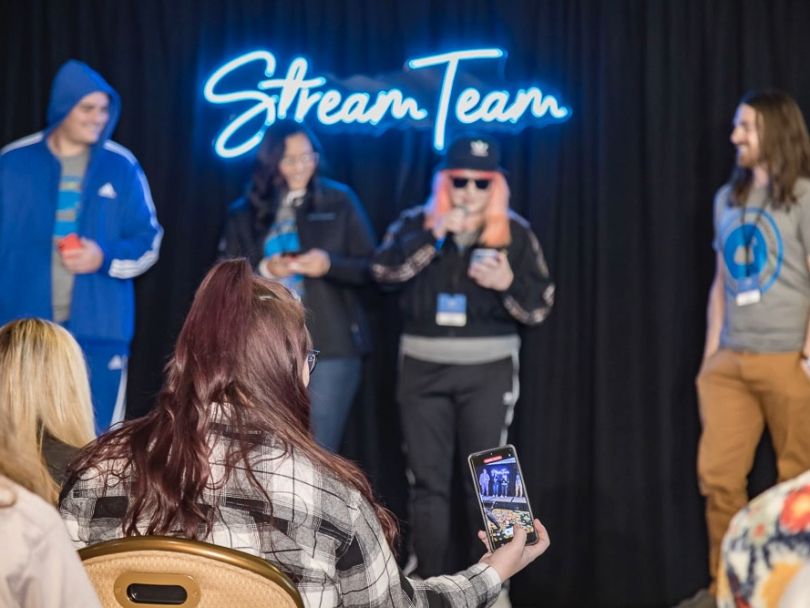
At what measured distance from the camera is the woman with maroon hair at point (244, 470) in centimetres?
171

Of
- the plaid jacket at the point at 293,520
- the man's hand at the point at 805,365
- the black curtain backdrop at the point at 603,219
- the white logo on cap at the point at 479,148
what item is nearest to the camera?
the plaid jacket at the point at 293,520

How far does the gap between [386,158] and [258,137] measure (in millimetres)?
551

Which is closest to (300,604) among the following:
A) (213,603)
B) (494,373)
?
(213,603)

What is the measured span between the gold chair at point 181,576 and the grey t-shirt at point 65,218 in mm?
3013

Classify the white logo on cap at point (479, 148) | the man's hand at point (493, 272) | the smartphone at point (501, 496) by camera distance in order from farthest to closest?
the white logo on cap at point (479, 148)
the man's hand at point (493, 272)
the smartphone at point (501, 496)

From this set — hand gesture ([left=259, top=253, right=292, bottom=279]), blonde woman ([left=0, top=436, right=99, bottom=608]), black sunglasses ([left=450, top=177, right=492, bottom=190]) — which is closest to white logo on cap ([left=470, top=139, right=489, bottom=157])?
black sunglasses ([left=450, top=177, right=492, bottom=190])

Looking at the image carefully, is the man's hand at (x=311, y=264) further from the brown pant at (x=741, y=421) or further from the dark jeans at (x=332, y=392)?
the brown pant at (x=741, y=421)

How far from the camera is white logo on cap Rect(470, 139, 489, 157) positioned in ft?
14.0

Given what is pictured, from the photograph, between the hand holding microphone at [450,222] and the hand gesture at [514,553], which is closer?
the hand gesture at [514,553]

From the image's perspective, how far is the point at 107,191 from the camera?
447 centimetres

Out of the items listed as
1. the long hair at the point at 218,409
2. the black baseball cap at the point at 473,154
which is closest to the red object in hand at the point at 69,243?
the black baseball cap at the point at 473,154

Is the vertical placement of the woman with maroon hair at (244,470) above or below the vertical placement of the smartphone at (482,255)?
below

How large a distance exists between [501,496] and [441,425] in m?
2.04

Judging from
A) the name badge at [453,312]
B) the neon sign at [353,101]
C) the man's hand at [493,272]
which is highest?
the neon sign at [353,101]
